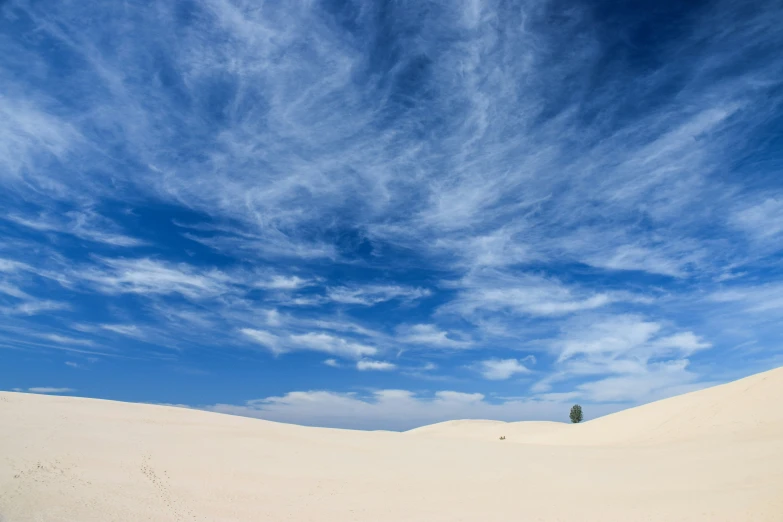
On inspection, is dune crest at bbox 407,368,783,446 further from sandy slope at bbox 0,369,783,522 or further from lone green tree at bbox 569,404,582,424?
lone green tree at bbox 569,404,582,424

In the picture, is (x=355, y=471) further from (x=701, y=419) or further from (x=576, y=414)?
(x=576, y=414)

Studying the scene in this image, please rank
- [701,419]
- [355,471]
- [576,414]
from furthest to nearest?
[576,414] → [701,419] → [355,471]

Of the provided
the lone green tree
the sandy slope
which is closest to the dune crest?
the sandy slope

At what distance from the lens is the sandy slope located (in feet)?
46.8

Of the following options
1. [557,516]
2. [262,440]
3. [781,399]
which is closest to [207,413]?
[262,440]

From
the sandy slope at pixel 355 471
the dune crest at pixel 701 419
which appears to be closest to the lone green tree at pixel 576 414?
the dune crest at pixel 701 419

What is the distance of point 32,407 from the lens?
80.3 feet

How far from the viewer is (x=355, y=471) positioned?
66.1 feet

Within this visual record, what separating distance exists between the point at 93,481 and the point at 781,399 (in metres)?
34.6

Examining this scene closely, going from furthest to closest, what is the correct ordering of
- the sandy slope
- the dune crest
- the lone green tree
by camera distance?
the lone green tree
the dune crest
the sandy slope

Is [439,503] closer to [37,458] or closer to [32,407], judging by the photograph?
[37,458]

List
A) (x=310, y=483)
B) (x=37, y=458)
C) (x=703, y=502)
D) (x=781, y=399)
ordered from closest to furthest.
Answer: (x=703, y=502)
(x=37, y=458)
(x=310, y=483)
(x=781, y=399)

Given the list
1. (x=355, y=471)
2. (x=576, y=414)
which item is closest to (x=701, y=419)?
(x=355, y=471)

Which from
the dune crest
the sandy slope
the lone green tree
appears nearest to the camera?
the sandy slope
